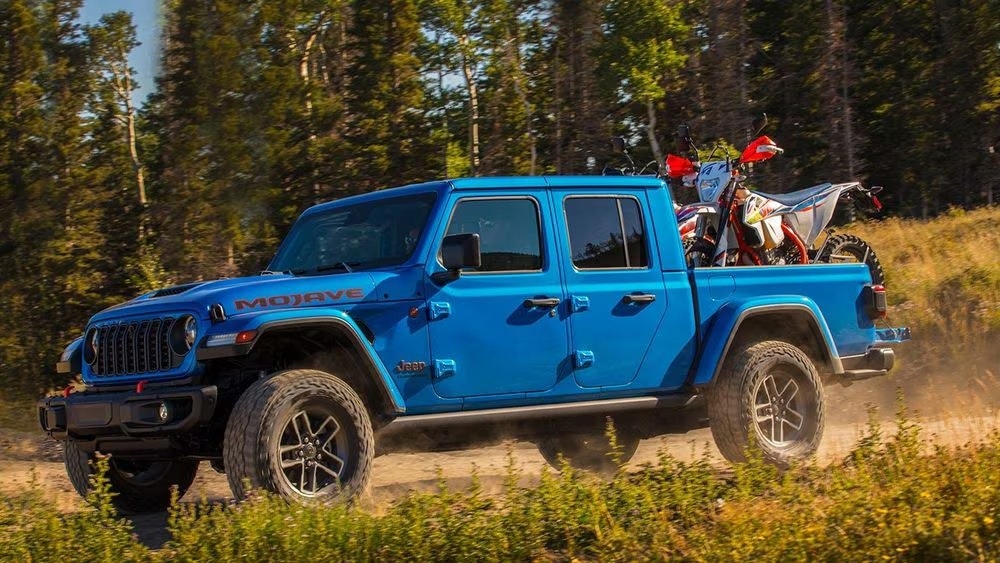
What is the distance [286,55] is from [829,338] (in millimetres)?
30658

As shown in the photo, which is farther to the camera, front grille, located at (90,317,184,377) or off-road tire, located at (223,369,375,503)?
front grille, located at (90,317,184,377)

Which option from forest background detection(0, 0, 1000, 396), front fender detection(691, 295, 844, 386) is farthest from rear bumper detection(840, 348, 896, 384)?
forest background detection(0, 0, 1000, 396)

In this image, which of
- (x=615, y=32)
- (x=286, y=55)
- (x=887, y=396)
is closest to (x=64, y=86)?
(x=286, y=55)

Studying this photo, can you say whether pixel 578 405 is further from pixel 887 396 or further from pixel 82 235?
pixel 82 235

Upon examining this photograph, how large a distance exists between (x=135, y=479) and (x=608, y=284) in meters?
3.25

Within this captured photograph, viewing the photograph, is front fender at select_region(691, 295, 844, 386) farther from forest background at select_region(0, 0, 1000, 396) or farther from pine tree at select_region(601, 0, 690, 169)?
pine tree at select_region(601, 0, 690, 169)

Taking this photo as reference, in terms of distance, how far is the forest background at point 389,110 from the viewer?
3238 centimetres

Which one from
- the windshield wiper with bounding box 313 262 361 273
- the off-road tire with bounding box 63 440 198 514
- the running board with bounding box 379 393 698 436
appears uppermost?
the windshield wiper with bounding box 313 262 361 273

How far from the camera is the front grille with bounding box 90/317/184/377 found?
5.89 metres

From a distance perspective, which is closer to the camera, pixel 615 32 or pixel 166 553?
pixel 166 553

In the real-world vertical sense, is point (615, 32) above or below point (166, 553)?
above

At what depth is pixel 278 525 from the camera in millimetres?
4984

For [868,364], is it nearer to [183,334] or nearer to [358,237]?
[358,237]

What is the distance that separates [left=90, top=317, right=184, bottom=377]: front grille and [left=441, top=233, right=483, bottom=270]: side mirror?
1.51 m
